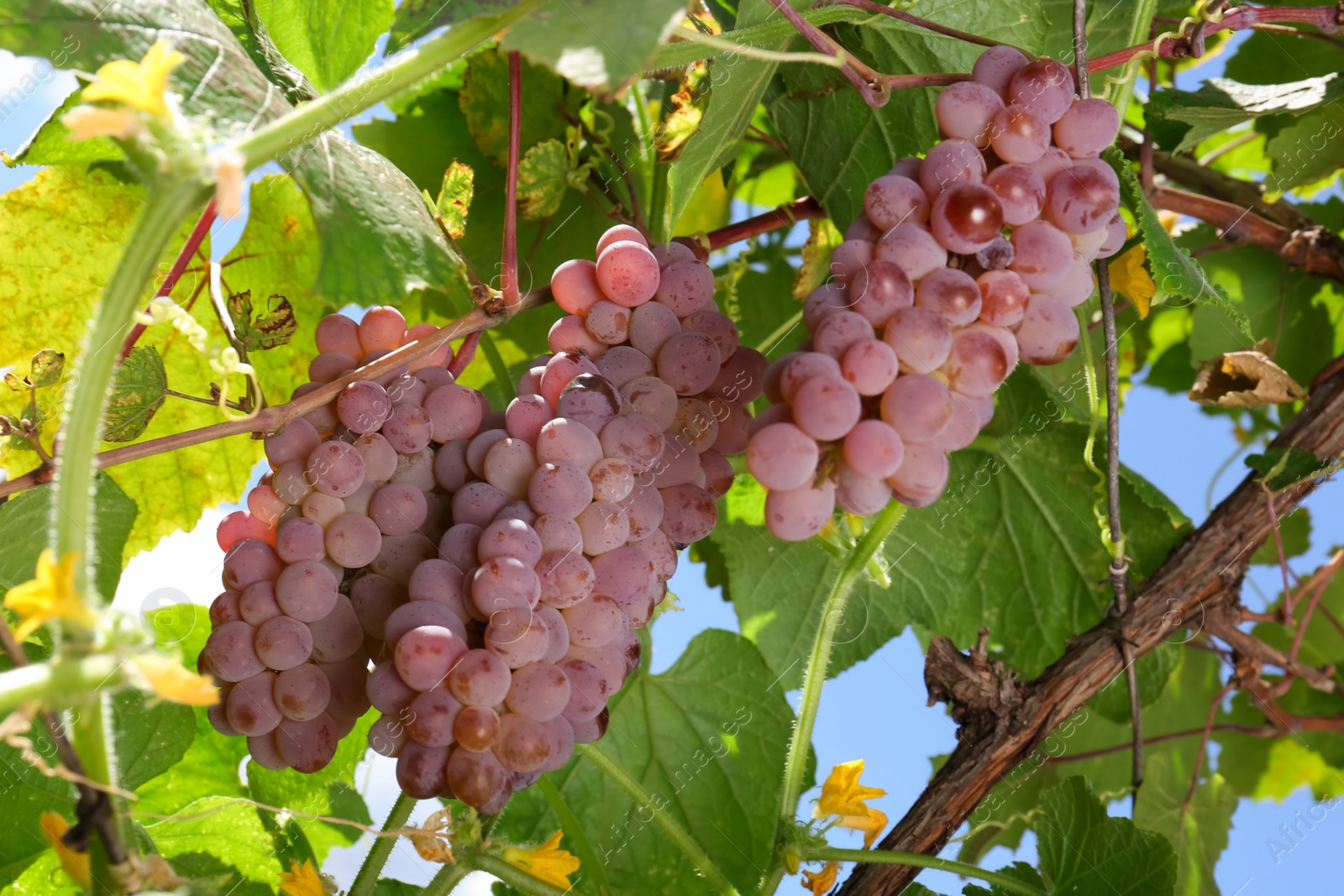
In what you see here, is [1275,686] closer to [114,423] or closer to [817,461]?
[817,461]

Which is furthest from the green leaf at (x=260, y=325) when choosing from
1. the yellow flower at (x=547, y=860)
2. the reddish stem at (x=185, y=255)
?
the yellow flower at (x=547, y=860)

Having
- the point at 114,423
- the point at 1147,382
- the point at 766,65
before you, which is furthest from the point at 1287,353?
the point at 114,423

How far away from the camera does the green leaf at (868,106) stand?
0.70m

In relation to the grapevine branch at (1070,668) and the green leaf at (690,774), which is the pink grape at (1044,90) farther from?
the green leaf at (690,774)

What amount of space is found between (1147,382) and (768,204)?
51 centimetres

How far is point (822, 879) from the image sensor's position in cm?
73

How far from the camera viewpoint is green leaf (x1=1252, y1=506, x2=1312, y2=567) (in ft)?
4.02

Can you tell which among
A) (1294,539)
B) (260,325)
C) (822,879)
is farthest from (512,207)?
(1294,539)

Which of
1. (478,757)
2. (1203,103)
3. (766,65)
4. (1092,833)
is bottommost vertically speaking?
(478,757)

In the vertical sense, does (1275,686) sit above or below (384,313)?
above

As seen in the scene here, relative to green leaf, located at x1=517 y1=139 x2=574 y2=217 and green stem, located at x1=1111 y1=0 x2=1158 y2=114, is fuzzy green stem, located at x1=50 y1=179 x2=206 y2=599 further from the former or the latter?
green stem, located at x1=1111 y1=0 x2=1158 y2=114

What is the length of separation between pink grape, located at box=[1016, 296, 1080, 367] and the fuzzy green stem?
0.40 meters

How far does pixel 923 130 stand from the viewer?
0.73m

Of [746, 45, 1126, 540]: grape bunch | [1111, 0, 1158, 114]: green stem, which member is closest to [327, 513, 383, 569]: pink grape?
[746, 45, 1126, 540]: grape bunch
